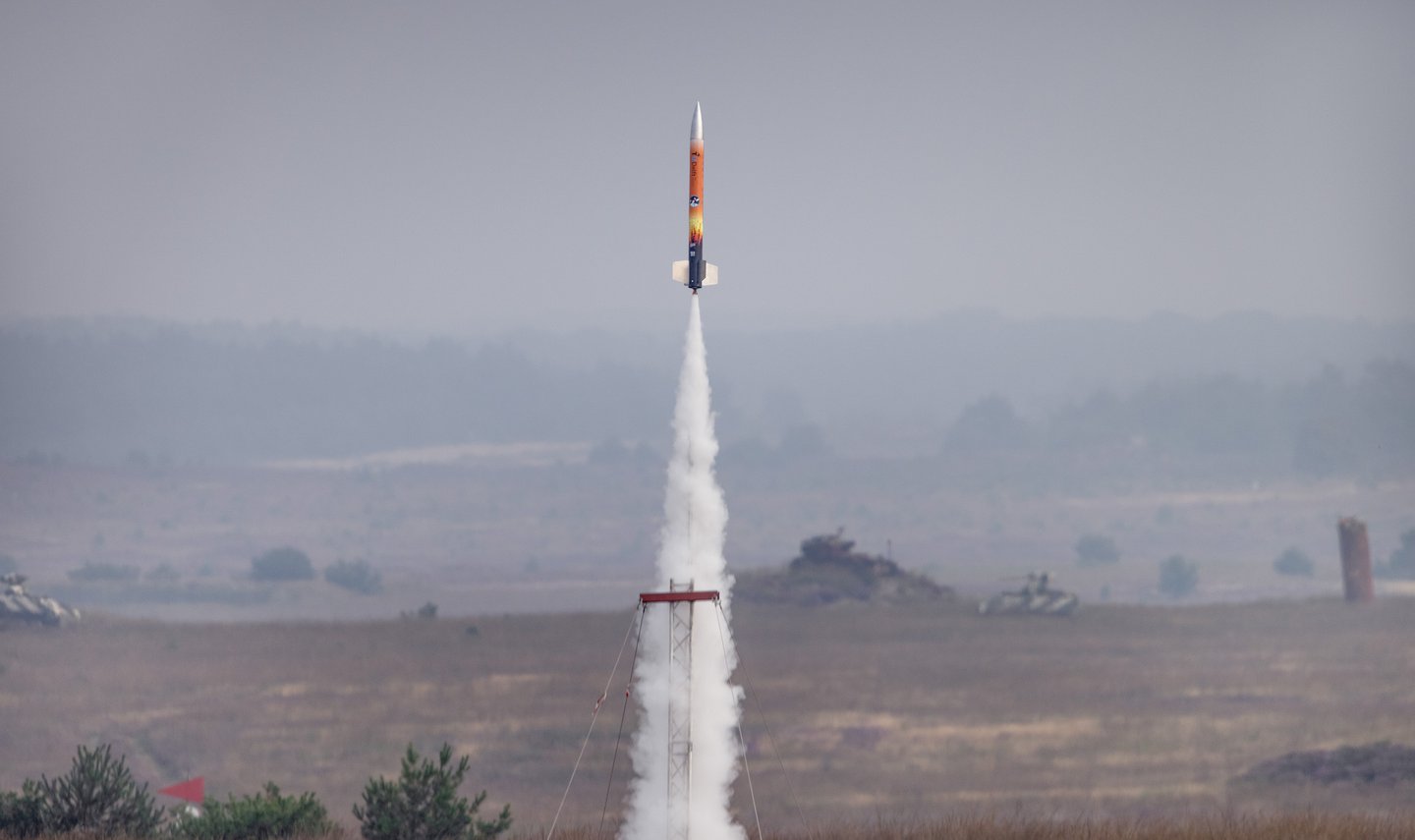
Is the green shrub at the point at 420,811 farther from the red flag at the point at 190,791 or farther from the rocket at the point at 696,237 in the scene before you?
the red flag at the point at 190,791

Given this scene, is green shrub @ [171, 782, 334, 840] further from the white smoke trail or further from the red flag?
the red flag

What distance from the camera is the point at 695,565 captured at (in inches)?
3418

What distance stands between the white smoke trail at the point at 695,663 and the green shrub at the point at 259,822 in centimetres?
1587

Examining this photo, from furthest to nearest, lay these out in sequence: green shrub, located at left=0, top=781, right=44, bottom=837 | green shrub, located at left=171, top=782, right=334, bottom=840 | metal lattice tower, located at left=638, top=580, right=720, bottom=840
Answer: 1. green shrub, located at left=171, top=782, right=334, bottom=840
2. green shrub, located at left=0, top=781, right=44, bottom=837
3. metal lattice tower, located at left=638, top=580, right=720, bottom=840

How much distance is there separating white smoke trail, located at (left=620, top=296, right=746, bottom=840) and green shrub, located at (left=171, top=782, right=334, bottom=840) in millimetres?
15874

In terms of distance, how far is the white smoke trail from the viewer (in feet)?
274

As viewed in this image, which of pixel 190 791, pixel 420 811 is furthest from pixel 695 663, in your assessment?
pixel 190 791

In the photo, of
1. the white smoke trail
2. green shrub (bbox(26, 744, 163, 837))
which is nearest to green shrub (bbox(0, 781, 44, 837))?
green shrub (bbox(26, 744, 163, 837))

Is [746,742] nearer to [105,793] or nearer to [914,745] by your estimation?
[914,745]

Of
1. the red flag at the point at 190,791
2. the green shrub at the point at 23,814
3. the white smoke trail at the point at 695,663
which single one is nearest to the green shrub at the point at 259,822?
the green shrub at the point at 23,814

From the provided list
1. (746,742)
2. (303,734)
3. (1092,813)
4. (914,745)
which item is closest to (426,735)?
(303,734)

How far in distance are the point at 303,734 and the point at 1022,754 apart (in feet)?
220

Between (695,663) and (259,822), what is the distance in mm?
22055

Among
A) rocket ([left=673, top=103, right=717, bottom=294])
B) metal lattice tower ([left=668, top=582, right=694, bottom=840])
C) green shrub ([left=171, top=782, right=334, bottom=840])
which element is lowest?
green shrub ([left=171, top=782, right=334, bottom=840])
